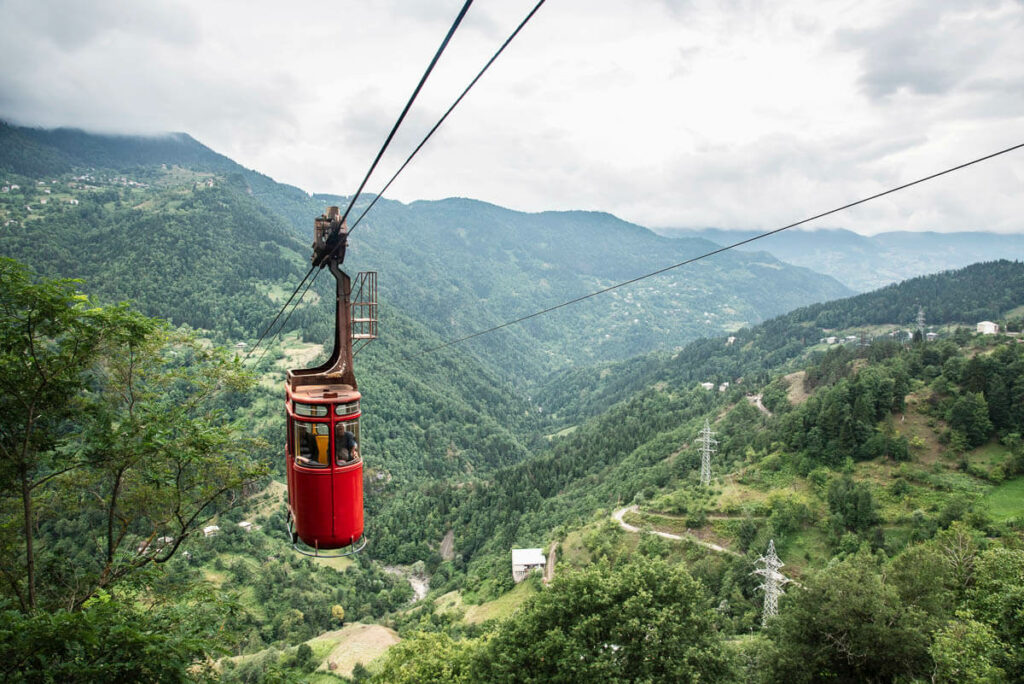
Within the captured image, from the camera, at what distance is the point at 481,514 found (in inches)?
3506

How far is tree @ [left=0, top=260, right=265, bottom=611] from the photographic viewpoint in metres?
10.2

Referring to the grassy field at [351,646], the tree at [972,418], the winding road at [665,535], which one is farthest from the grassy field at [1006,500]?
the grassy field at [351,646]

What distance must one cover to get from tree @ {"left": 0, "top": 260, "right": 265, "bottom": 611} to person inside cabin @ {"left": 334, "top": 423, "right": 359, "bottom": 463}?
3591 millimetres

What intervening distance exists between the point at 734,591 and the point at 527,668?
25372 mm

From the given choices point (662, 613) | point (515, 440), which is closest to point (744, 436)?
point (662, 613)

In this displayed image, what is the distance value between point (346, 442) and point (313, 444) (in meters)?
0.73

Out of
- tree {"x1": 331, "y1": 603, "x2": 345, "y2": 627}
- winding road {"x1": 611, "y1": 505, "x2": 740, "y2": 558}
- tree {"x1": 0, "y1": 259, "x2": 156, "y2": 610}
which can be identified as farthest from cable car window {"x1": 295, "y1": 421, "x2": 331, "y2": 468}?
tree {"x1": 331, "y1": 603, "x2": 345, "y2": 627}

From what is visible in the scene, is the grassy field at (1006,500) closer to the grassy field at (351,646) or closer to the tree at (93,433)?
the tree at (93,433)

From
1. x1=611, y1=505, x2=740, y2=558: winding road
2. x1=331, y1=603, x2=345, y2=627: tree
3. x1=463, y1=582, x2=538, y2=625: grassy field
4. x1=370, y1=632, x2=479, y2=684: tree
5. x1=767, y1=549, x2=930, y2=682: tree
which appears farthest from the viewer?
x1=331, y1=603, x2=345, y2=627: tree

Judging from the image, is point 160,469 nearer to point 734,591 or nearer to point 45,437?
point 45,437

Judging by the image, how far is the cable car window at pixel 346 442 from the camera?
11727 millimetres

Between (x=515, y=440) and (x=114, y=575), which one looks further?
(x=515, y=440)

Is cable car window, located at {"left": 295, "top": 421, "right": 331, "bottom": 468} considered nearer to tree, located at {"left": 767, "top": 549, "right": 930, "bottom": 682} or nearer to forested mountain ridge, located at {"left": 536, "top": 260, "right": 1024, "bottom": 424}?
tree, located at {"left": 767, "top": 549, "right": 930, "bottom": 682}

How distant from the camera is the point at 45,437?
435 inches
